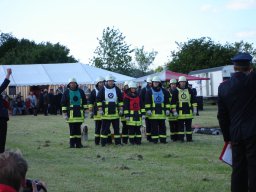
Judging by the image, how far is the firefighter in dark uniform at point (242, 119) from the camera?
269 inches

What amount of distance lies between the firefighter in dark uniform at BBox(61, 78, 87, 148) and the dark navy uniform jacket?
9.93 metres

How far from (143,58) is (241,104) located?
303 feet

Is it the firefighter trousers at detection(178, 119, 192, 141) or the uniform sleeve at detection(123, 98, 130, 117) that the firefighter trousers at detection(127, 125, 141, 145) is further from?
the firefighter trousers at detection(178, 119, 192, 141)

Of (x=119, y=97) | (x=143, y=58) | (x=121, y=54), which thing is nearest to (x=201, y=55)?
(x=121, y=54)

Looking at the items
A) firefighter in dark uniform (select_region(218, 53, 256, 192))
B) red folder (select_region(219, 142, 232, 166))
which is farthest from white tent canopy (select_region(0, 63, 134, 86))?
firefighter in dark uniform (select_region(218, 53, 256, 192))

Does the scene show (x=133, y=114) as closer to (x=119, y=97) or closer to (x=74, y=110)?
(x=119, y=97)

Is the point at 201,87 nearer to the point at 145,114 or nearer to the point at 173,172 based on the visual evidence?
the point at 145,114

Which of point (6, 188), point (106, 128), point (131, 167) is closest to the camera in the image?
point (6, 188)

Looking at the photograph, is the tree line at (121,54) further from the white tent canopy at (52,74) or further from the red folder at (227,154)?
the red folder at (227,154)

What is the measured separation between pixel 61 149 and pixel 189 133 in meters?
4.23

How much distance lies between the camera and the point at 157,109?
17484 millimetres

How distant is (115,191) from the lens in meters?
9.27

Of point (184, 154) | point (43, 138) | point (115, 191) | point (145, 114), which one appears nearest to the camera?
point (115, 191)

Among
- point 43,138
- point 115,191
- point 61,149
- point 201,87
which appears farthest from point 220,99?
point 201,87
